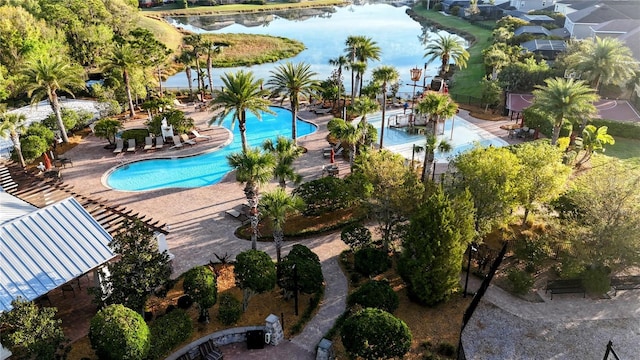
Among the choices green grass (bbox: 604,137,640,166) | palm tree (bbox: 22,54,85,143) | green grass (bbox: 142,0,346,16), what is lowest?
green grass (bbox: 604,137,640,166)

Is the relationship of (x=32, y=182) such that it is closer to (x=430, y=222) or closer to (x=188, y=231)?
(x=188, y=231)

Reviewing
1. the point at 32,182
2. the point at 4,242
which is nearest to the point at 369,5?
the point at 32,182

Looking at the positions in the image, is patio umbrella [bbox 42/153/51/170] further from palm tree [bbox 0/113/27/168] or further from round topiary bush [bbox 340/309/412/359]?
round topiary bush [bbox 340/309/412/359]

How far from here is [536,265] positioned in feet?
87.1

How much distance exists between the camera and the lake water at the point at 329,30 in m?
81.1

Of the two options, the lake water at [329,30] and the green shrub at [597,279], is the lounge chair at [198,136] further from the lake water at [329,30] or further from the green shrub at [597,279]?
the green shrub at [597,279]

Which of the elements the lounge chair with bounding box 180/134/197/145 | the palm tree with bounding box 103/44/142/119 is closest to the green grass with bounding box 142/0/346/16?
the palm tree with bounding box 103/44/142/119

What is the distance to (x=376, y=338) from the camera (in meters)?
19.0

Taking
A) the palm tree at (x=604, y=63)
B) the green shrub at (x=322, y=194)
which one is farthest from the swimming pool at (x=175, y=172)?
the palm tree at (x=604, y=63)

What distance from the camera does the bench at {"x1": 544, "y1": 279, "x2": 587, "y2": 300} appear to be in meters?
24.7

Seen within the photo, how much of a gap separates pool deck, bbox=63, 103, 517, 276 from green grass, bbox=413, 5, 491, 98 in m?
16.1

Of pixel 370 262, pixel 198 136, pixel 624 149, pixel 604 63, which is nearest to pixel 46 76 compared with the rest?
pixel 198 136

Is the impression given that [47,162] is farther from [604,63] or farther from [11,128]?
[604,63]

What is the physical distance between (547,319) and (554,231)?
211 inches
